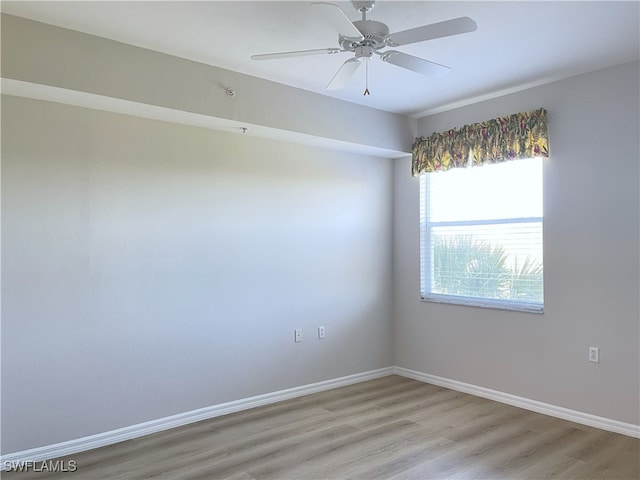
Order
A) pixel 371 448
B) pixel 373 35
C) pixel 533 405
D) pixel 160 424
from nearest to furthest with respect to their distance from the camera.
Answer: pixel 373 35 → pixel 371 448 → pixel 160 424 → pixel 533 405

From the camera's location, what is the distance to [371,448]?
3.05m

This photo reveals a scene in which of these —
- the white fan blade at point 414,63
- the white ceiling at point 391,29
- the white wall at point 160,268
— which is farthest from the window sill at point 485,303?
the white fan blade at point 414,63

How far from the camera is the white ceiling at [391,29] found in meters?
2.49

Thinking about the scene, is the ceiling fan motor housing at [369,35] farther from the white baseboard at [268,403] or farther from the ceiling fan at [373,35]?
the white baseboard at [268,403]

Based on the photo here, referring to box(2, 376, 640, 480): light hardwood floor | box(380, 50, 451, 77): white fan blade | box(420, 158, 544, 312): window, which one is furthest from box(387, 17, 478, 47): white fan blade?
box(2, 376, 640, 480): light hardwood floor

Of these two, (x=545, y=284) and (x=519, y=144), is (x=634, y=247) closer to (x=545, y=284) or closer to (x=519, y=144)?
(x=545, y=284)

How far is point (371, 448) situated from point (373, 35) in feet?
8.23

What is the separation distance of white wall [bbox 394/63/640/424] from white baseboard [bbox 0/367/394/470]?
54.9 inches

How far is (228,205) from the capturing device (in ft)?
12.3

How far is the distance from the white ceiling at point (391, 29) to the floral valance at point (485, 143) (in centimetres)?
33

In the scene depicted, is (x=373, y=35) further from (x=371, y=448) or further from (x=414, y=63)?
(x=371, y=448)

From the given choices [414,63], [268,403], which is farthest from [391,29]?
[268,403]

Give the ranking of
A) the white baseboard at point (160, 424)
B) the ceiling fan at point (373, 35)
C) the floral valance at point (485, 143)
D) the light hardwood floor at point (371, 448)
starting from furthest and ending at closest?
the floral valance at point (485, 143) → the white baseboard at point (160, 424) → the light hardwood floor at point (371, 448) → the ceiling fan at point (373, 35)

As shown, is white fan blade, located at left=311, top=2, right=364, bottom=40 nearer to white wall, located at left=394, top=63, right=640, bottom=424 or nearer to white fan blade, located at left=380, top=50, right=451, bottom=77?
white fan blade, located at left=380, top=50, right=451, bottom=77
